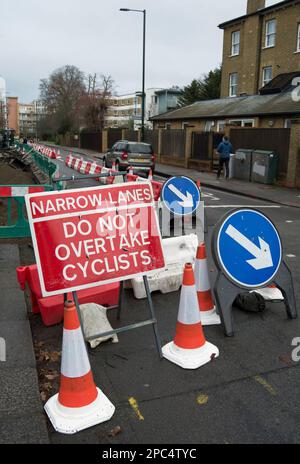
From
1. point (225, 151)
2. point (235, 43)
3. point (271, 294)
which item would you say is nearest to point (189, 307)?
point (271, 294)

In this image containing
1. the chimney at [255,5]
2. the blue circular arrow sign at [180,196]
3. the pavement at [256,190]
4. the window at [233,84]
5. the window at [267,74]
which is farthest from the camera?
the window at [233,84]

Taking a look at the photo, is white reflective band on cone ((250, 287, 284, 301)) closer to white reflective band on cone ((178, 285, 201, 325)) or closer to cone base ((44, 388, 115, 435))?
white reflective band on cone ((178, 285, 201, 325))

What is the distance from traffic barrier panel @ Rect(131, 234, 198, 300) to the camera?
5180 mm

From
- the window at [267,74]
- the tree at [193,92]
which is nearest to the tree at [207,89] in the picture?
the tree at [193,92]

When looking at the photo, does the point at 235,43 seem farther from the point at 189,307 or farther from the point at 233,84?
the point at 189,307

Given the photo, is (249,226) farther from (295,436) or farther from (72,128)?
(72,128)

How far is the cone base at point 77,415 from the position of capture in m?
2.88

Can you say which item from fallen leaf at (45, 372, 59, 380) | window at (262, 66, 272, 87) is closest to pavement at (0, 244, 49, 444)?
fallen leaf at (45, 372, 59, 380)

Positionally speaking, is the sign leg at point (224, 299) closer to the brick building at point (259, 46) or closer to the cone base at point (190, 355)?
the cone base at point (190, 355)

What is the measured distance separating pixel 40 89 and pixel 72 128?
21.7 meters

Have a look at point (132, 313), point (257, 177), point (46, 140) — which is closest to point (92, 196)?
point (132, 313)

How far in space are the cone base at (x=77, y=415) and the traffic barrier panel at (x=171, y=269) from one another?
84.6 inches

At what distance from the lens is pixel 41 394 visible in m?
3.25

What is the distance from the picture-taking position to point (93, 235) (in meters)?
3.65
